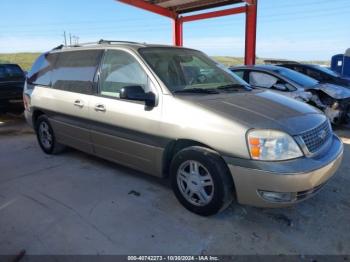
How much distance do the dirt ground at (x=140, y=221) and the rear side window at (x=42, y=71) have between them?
1.64 meters

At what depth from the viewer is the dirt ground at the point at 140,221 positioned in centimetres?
286

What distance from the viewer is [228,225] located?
3.19m

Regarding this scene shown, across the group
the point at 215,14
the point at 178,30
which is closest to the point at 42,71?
the point at 215,14

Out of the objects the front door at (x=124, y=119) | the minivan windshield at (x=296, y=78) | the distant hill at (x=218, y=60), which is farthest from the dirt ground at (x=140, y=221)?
the minivan windshield at (x=296, y=78)

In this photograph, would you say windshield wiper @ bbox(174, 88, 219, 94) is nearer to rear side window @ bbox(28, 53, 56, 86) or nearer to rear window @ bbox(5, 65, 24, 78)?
rear side window @ bbox(28, 53, 56, 86)

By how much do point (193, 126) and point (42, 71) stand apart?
3478mm

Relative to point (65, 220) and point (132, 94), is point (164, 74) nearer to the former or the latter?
point (132, 94)

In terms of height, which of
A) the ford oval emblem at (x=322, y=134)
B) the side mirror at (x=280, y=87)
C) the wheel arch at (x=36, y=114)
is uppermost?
the side mirror at (x=280, y=87)

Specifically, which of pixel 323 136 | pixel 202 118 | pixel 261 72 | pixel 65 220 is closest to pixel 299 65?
pixel 261 72

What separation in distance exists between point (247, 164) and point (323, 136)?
1.01 m

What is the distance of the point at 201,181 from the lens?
3.25 meters

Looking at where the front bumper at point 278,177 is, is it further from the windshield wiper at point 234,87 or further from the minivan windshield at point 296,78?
the minivan windshield at point 296,78

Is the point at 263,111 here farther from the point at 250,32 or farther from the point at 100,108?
the point at 250,32

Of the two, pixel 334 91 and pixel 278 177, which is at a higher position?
pixel 334 91
